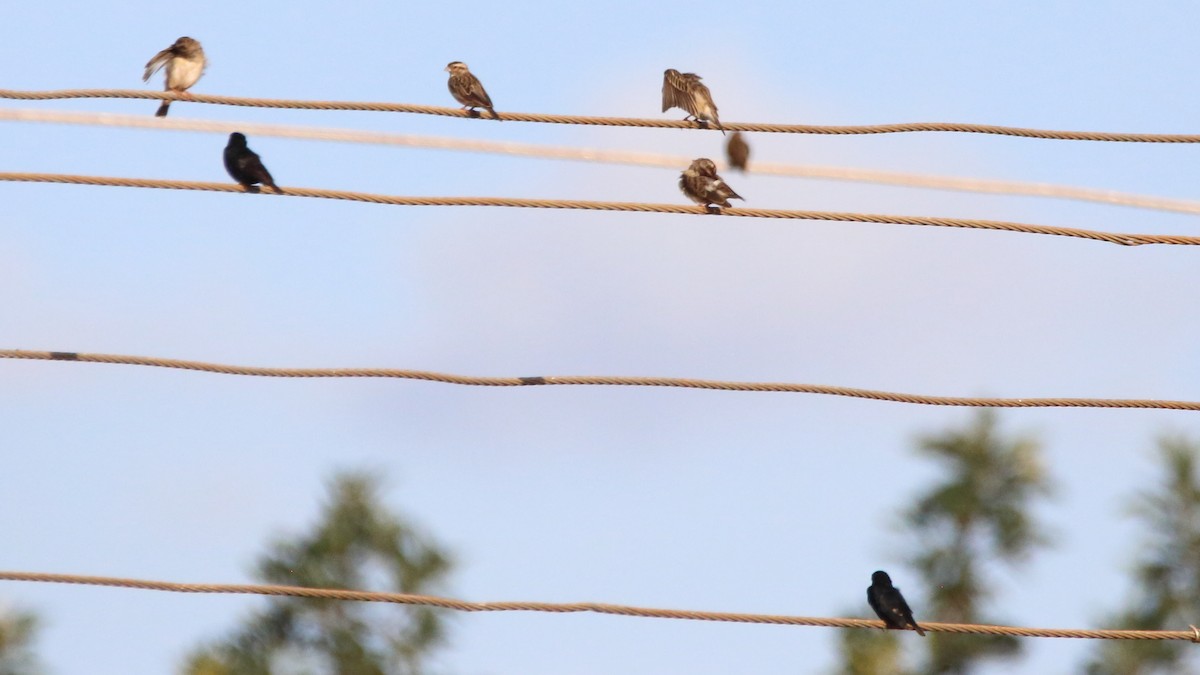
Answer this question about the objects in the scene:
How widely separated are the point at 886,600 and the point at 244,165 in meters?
5.00

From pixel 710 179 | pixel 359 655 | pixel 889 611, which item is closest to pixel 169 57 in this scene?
pixel 710 179

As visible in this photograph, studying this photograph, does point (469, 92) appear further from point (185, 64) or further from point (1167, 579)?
point (1167, 579)

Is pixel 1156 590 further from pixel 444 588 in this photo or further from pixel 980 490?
pixel 444 588

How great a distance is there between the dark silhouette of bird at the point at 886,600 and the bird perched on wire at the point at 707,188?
8.82 feet

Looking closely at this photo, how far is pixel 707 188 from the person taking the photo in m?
16.3

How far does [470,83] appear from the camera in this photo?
17.9 m

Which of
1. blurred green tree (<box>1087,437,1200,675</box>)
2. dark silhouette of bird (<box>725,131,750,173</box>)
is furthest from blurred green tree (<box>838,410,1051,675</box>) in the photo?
dark silhouette of bird (<box>725,131,750,173</box>)

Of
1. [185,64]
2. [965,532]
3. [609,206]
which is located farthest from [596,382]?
[965,532]

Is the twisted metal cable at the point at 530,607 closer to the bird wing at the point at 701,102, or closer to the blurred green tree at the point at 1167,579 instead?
the bird wing at the point at 701,102

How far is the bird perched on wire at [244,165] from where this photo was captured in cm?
1524

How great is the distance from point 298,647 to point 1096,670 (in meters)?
18.2

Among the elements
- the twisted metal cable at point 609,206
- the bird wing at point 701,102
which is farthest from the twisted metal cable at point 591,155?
the bird wing at point 701,102

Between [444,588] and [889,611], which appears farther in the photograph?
[444,588]

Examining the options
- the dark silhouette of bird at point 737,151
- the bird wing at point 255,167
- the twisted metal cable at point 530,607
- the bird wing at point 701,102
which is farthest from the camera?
the dark silhouette of bird at point 737,151
